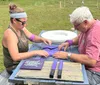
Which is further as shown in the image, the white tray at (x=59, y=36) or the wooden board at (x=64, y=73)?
the white tray at (x=59, y=36)

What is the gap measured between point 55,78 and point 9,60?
118 centimetres

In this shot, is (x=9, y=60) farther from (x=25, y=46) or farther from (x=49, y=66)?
(x=49, y=66)

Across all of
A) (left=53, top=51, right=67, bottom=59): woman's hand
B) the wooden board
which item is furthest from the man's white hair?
the wooden board

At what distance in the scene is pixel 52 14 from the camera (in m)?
10.5

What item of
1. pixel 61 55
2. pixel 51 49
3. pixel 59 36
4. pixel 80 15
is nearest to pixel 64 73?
pixel 61 55

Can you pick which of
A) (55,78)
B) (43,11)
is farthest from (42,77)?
(43,11)

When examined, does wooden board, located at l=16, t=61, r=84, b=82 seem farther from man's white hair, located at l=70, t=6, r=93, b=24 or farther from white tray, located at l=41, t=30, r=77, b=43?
white tray, located at l=41, t=30, r=77, b=43

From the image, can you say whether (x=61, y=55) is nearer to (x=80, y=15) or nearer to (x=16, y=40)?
(x=80, y=15)

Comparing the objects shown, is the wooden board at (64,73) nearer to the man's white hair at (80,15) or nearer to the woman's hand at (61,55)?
the woman's hand at (61,55)

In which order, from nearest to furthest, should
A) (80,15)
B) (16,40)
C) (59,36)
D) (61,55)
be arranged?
(80,15), (61,55), (16,40), (59,36)

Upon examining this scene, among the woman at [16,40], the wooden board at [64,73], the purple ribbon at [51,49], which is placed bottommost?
the purple ribbon at [51,49]

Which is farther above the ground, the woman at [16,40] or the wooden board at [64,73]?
the woman at [16,40]

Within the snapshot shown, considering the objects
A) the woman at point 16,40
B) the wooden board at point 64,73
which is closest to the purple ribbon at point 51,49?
the woman at point 16,40

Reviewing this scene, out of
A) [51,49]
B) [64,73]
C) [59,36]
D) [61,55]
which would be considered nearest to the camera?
[64,73]
